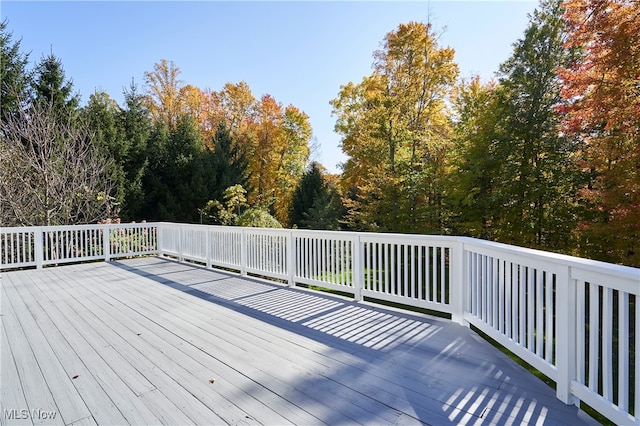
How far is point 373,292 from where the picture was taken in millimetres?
4039

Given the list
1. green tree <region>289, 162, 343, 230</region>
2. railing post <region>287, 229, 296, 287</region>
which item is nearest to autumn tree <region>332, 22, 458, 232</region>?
green tree <region>289, 162, 343, 230</region>

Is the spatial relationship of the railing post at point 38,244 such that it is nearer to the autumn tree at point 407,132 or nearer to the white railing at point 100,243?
the white railing at point 100,243

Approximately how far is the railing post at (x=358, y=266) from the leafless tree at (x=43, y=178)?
7.89 m

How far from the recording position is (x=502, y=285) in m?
2.68

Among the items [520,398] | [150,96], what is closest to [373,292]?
[520,398]

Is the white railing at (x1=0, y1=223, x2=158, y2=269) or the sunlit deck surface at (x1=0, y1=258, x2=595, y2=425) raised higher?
the white railing at (x1=0, y1=223, x2=158, y2=269)

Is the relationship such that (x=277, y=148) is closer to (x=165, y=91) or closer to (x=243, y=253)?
(x=165, y=91)

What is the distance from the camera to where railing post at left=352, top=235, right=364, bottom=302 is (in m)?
4.19

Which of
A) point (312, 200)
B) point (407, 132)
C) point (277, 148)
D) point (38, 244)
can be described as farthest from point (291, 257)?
point (277, 148)

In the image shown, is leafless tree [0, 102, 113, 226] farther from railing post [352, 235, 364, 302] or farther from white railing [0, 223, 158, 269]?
railing post [352, 235, 364, 302]

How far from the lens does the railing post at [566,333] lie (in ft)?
6.35

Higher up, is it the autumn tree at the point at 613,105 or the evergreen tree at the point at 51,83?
the evergreen tree at the point at 51,83

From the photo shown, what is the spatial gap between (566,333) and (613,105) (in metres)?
5.26

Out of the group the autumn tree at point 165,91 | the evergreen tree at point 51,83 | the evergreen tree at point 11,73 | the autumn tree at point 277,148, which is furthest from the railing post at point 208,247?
the autumn tree at point 165,91
